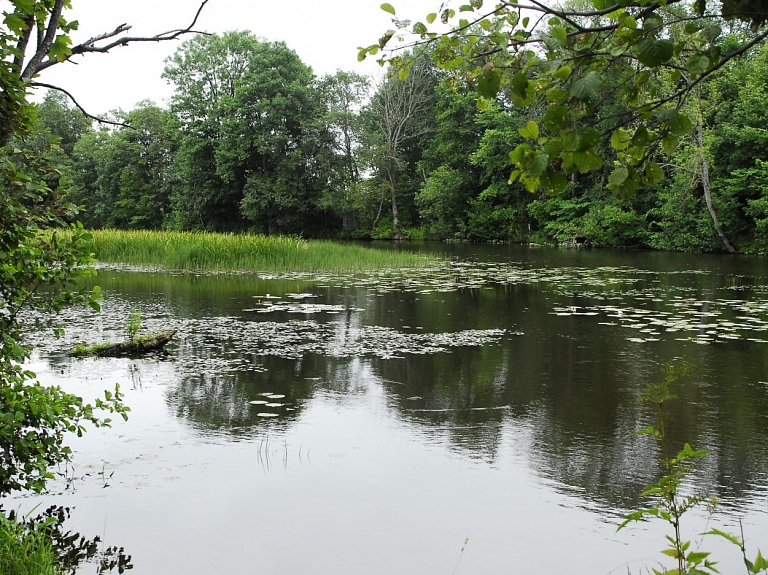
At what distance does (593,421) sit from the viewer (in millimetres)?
5895

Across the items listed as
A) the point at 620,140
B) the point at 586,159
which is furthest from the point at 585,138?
the point at 620,140

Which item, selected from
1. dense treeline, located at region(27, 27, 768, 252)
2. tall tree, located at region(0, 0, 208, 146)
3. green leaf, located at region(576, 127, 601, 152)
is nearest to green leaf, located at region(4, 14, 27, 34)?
tall tree, located at region(0, 0, 208, 146)

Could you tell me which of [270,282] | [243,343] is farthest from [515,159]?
[270,282]

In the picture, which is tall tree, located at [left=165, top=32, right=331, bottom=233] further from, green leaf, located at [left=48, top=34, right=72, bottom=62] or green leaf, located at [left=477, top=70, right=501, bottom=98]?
green leaf, located at [left=477, top=70, right=501, bottom=98]

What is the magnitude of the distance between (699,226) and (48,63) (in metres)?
31.6

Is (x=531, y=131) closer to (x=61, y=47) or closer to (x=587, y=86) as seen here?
(x=587, y=86)

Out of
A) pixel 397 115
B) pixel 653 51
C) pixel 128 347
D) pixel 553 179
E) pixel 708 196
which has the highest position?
pixel 397 115

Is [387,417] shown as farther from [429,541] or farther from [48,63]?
[48,63]

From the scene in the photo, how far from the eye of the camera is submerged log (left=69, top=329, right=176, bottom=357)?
823 cm

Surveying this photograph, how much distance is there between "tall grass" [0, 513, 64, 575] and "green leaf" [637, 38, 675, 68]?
296 cm

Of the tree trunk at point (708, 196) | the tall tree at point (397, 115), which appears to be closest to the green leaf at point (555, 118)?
the tree trunk at point (708, 196)

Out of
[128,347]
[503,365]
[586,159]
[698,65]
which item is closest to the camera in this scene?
[586,159]

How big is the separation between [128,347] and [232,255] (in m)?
11.6

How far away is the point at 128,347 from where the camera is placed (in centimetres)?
846
